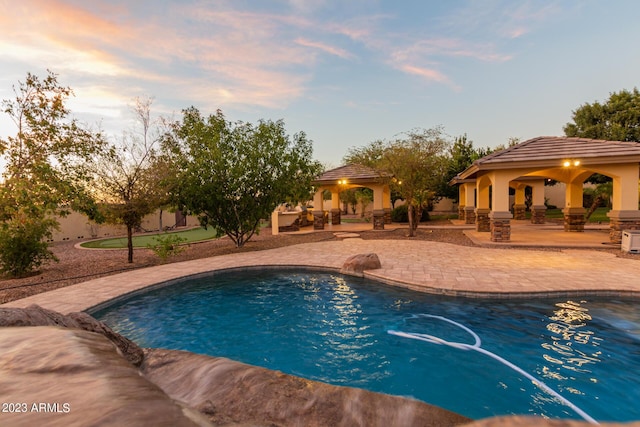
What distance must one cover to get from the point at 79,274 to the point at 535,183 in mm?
26438

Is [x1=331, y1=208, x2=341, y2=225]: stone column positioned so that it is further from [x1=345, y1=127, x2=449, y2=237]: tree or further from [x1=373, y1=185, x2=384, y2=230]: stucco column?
[x1=345, y1=127, x2=449, y2=237]: tree

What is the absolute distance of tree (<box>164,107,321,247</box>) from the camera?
13.4m

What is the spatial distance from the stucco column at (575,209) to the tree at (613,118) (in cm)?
1356

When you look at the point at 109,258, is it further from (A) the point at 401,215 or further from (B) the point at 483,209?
(A) the point at 401,215

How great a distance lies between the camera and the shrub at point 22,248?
10.1 meters

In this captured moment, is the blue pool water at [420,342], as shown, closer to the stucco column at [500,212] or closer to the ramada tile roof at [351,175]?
the stucco column at [500,212]

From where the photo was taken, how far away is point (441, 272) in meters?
9.24

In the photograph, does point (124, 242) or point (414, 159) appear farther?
point (124, 242)

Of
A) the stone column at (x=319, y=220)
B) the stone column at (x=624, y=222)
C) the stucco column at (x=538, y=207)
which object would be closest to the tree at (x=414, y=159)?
the stone column at (x=319, y=220)

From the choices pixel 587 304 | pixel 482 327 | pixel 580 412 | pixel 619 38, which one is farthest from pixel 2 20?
pixel 619 38

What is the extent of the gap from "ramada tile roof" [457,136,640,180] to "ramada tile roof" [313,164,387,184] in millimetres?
7705

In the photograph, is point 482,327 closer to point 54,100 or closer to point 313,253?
point 313,253

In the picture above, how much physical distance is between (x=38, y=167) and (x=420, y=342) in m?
10.7

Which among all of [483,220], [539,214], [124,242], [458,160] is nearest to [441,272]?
[483,220]
